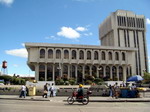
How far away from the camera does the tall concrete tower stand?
10138 cm

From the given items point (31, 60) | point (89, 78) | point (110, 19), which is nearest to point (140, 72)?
point (110, 19)

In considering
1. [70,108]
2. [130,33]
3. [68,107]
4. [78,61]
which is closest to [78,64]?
[78,61]

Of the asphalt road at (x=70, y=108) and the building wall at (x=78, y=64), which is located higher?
the building wall at (x=78, y=64)

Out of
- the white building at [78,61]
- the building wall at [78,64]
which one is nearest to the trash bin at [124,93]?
the white building at [78,61]

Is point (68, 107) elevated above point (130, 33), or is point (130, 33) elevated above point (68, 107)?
point (130, 33)

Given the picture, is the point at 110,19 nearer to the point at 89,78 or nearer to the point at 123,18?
the point at 123,18

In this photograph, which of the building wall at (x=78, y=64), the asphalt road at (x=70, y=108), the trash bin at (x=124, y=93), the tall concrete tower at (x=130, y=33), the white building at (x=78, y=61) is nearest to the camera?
the asphalt road at (x=70, y=108)

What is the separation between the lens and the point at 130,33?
104 metres

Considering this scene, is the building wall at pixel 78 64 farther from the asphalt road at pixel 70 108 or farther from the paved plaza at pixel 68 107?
the asphalt road at pixel 70 108

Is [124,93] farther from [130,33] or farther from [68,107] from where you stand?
[130,33]

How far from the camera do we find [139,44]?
338 feet

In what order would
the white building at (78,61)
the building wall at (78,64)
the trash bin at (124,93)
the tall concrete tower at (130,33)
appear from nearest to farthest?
1. the trash bin at (124,93)
2. the building wall at (78,64)
3. the white building at (78,61)
4. the tall concrete tower at (130,33)

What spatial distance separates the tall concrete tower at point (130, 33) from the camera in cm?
10138

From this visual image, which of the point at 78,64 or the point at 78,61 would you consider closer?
the point at 78,61
